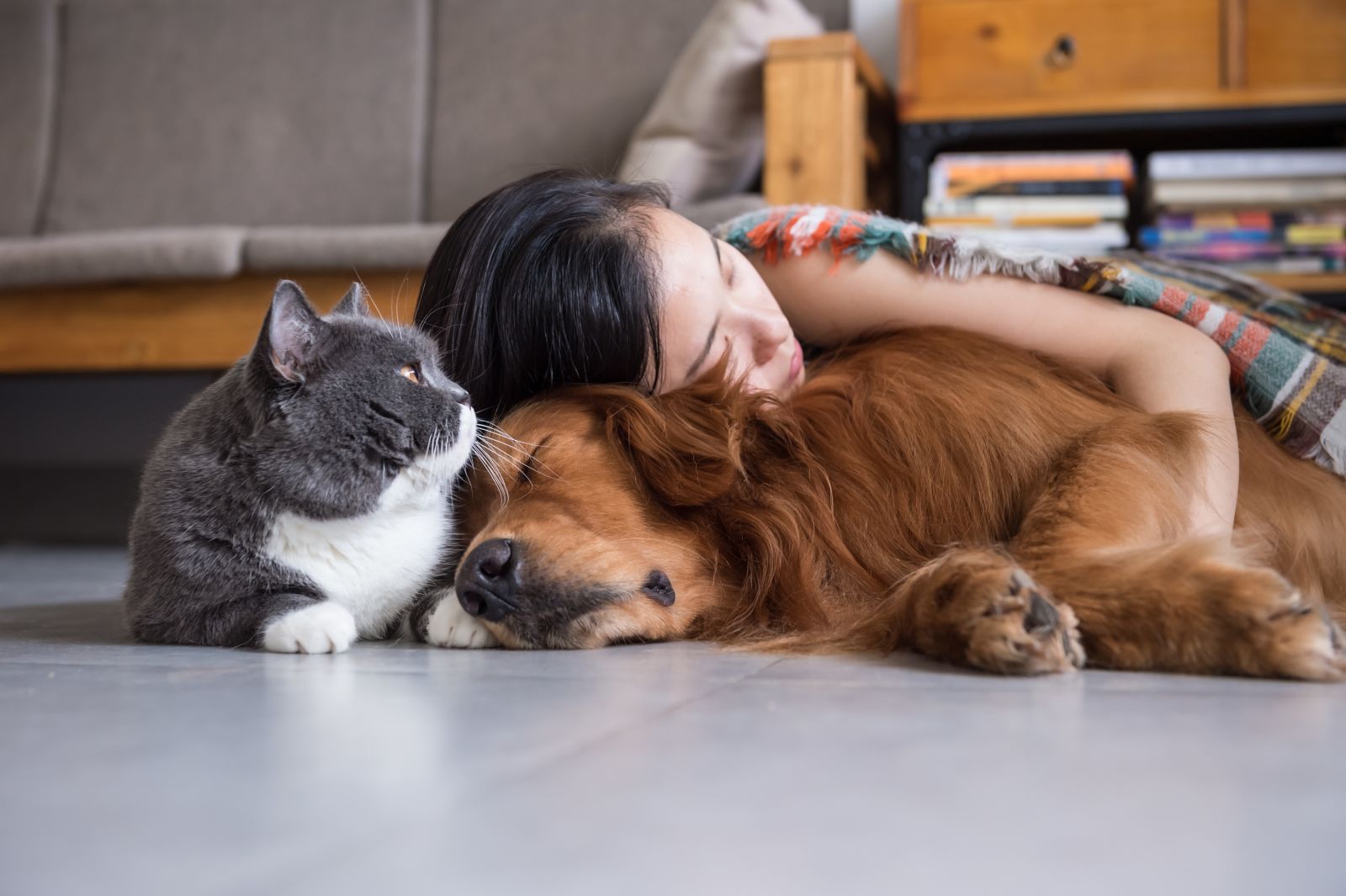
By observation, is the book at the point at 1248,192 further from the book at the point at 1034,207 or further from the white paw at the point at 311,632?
the white paw at the point at 311,632

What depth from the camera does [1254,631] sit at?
0.92 meters

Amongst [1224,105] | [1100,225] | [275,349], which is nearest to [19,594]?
[275,349]

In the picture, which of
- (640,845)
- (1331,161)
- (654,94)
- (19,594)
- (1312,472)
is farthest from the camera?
(654,94)

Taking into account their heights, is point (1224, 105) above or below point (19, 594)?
above

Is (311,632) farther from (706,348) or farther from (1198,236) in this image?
(1198,236)

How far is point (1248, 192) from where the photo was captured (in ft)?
9.32

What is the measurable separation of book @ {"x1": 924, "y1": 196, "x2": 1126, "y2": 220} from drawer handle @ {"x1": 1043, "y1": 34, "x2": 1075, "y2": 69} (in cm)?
34

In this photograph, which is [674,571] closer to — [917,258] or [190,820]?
[917,258]

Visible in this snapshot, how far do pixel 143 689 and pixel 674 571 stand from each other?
504mm

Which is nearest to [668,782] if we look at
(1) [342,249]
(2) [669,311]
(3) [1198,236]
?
(2) [669,311]

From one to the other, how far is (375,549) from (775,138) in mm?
1734

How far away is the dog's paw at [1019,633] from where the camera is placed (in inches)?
36.9

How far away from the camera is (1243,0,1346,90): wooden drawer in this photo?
284cm

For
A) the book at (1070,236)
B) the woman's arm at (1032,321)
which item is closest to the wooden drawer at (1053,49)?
the book at (1070,236)
